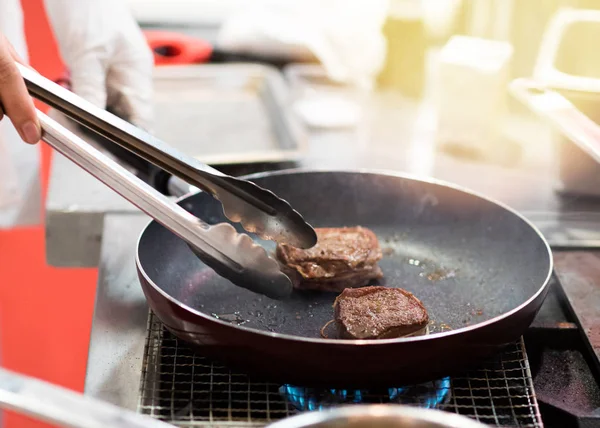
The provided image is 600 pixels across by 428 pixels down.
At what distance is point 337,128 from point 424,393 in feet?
3.85

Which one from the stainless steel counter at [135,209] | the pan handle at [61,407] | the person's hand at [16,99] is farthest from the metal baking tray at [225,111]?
the pan handle at [61,407]

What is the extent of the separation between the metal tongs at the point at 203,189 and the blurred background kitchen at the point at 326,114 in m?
0.43

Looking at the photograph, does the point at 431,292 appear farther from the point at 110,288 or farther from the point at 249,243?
the point at 110,288

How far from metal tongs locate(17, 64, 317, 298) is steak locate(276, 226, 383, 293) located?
3.2 inches

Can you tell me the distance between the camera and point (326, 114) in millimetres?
2053

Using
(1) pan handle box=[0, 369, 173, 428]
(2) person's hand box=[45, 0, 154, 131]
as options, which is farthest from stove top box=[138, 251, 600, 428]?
(2) person's hand box=[45, 0, 154, 131]

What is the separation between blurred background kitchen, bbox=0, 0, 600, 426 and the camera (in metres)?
1.48

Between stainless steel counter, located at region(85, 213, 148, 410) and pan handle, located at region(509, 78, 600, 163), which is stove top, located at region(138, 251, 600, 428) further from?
pan handle, located at region(509, 78, 600, 163)

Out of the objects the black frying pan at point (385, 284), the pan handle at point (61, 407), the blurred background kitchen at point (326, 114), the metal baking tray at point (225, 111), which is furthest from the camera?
the metal baking tray at point (225, 111)

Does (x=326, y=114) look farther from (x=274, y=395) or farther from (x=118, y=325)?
(x=274, y=395)

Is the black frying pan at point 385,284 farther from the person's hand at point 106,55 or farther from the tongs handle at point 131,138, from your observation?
the person's hand at point 106,55

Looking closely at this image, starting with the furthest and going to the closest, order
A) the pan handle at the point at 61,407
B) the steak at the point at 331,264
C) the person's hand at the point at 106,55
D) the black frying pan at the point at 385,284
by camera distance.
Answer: the person's hand at the point at 106,55, the steak at the point at 331,264, the black frying pan at the point at 385,284, the pan handle at the point at 61,407

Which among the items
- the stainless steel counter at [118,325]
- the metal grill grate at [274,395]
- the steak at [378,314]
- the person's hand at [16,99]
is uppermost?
the person's hand at [16,99]

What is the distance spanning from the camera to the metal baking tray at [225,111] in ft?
6.17
